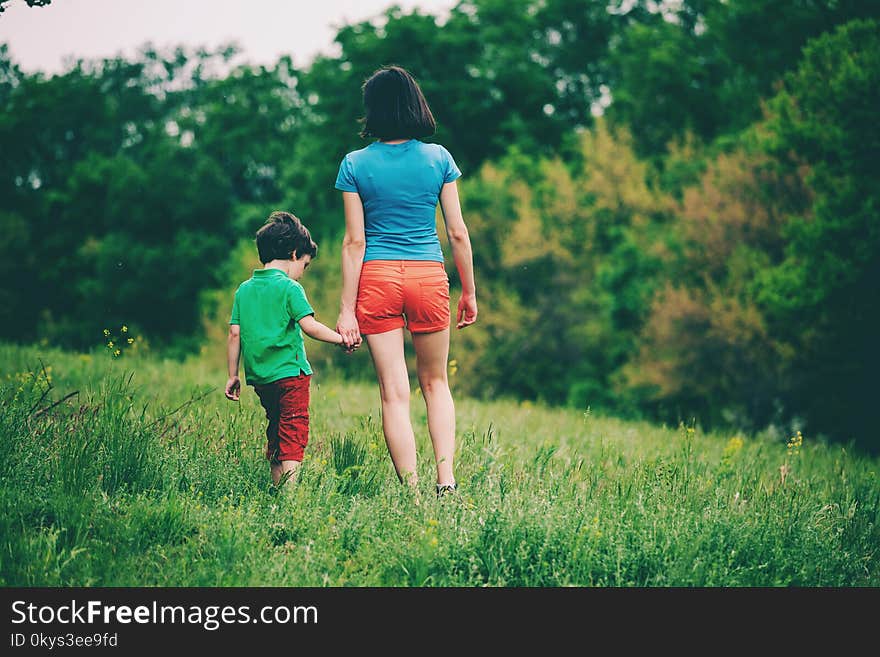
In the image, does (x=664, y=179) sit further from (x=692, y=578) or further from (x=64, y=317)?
(x=692, y=578)

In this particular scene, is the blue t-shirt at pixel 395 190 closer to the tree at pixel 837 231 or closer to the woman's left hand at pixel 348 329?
the woman's left hand at pixel 348 329

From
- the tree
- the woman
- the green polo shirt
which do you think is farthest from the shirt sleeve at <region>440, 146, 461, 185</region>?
the tree

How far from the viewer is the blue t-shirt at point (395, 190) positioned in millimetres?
4270

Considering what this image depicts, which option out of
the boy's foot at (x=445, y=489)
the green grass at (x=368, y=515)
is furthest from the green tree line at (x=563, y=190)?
the boy's foot at (x=445, y=489)

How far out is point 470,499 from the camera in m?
4.16

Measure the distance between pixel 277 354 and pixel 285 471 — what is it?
582 mm

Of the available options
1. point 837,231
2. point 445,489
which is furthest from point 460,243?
point 837,231

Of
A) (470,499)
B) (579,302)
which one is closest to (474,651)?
(470,499)

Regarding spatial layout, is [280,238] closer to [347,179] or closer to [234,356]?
[347,179]

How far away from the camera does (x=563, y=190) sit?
2944 centimetres

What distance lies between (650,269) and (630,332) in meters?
2.10

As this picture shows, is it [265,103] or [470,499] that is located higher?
[265,103]

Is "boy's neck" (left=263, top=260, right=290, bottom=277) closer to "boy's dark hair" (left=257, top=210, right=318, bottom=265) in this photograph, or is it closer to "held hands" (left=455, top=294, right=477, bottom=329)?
"boy's dark hair" (left=257, top=210, right=318, bottom=265)

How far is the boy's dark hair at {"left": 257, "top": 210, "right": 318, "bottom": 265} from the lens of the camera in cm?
458
